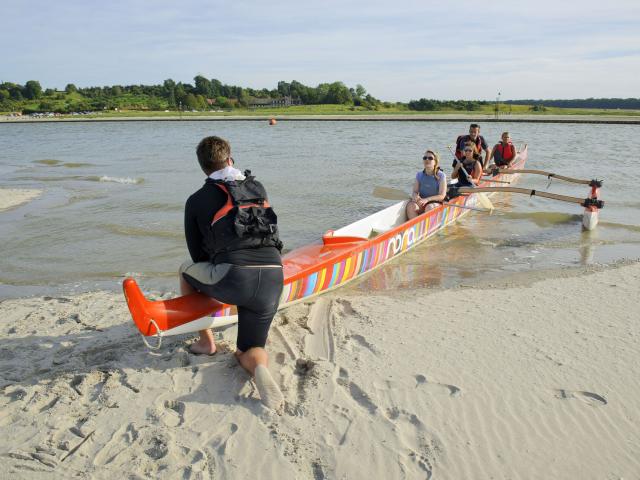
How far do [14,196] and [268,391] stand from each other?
34.8 feet

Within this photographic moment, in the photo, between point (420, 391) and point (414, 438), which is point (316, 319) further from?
point (414, 438)

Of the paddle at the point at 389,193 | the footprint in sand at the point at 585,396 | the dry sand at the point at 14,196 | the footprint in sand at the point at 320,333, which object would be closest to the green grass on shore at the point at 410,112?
the paddle at the point at 389,193

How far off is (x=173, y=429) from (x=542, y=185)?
12.8 m

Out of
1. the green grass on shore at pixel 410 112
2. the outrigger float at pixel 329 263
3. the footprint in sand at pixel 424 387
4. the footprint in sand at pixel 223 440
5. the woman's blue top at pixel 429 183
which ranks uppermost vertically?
the green grass on shore at pixel 410 112

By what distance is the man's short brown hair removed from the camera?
10.8 ft

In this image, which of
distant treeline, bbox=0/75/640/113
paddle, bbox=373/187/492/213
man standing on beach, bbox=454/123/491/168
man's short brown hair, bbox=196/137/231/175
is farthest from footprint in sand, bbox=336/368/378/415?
distant treeline, bbox=0/75/640/113

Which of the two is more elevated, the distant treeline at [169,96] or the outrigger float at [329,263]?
the distant treeline at [169,96]

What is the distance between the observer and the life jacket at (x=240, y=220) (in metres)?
3.24

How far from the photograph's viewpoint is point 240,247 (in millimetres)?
3287

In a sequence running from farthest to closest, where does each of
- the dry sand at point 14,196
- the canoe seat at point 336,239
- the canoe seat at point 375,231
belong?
the dry sand at point 14,196 → the canoe seat at point 375,231 → the canoe seat at point 336,239

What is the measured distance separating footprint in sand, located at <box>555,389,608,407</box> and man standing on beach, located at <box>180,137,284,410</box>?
185 cm

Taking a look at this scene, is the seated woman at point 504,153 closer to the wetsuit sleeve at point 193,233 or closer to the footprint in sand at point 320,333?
Answer: the footprint in sand at point 320,333

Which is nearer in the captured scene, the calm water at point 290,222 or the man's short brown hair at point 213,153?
the man's short brown hair at point 213,153

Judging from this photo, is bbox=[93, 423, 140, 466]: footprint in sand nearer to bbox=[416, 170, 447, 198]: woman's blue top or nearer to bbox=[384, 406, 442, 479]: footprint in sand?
bbox=[384, 406, 442, 479]: footprint in sand
